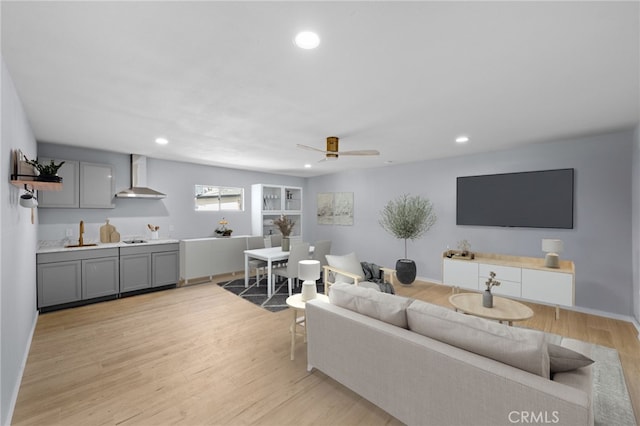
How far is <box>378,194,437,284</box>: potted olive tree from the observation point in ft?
16.9

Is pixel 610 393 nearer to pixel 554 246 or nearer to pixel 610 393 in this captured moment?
pixel 610 393

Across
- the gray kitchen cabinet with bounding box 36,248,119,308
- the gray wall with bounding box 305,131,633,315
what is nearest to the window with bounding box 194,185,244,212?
the gray kitchen cabinet with bounding box 36,248,119,308

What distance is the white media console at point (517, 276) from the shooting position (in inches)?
141

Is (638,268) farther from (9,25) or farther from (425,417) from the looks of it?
(9,25)

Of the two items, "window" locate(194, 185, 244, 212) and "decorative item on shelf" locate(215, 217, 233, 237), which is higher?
"window" locate(194, 185, 244, 212)

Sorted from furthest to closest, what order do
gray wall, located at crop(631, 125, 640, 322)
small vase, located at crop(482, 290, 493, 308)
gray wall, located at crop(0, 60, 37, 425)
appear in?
1. gray wall, located at crop(631, 125, 640, 322)
2. small vase, located at crop(482, 290, 493, 308)
3. gray wall, located at crop(0, 60, 37, 425)

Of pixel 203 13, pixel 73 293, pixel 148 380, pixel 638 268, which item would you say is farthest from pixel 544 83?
pixel 73 293

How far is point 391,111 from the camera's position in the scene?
2.79 m

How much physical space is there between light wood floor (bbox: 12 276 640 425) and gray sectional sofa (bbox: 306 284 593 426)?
11.7 inches

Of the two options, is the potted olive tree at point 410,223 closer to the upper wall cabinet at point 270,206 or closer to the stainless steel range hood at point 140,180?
the upper wall cabinet at point 270,206

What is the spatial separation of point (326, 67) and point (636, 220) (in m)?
4.19

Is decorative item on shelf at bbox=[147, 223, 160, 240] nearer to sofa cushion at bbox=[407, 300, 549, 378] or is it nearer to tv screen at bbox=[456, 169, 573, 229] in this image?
sofa cushion at bbox=[407, 300, 549, 378]

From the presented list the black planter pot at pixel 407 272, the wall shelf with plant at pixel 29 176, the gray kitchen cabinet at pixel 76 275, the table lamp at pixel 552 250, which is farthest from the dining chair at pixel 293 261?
the table lamp at pixel 552 250

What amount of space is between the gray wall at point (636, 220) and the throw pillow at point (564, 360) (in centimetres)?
311
